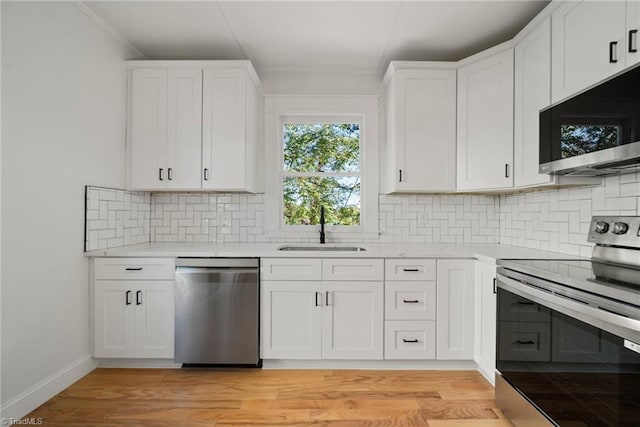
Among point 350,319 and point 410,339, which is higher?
point 350,319

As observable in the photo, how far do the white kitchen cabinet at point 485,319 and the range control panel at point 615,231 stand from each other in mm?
565

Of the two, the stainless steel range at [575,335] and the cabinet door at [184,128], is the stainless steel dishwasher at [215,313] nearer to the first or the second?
the cabinet door at [184,128]

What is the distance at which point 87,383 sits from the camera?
7.50 feet

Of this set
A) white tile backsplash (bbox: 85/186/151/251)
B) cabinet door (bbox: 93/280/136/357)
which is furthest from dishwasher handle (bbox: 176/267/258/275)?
white tile backsplash (bbox: 85/186/151/251)

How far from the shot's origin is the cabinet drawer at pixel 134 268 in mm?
2443

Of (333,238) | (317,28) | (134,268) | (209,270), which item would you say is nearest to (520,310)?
(333,238)

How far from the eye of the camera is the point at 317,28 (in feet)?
8.11

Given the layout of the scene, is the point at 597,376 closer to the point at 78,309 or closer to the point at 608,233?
the point at 608,233

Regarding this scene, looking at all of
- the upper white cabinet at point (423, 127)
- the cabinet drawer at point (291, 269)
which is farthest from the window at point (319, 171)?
the cabinet drawer at point (291, 269)

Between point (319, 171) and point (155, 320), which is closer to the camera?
point (155, 320)

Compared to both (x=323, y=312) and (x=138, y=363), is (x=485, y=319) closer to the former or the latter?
(x=323, y=312)

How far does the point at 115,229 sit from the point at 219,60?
1.63m

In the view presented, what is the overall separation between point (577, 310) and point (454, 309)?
3.85ft

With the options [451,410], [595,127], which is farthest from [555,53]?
[451,410]
